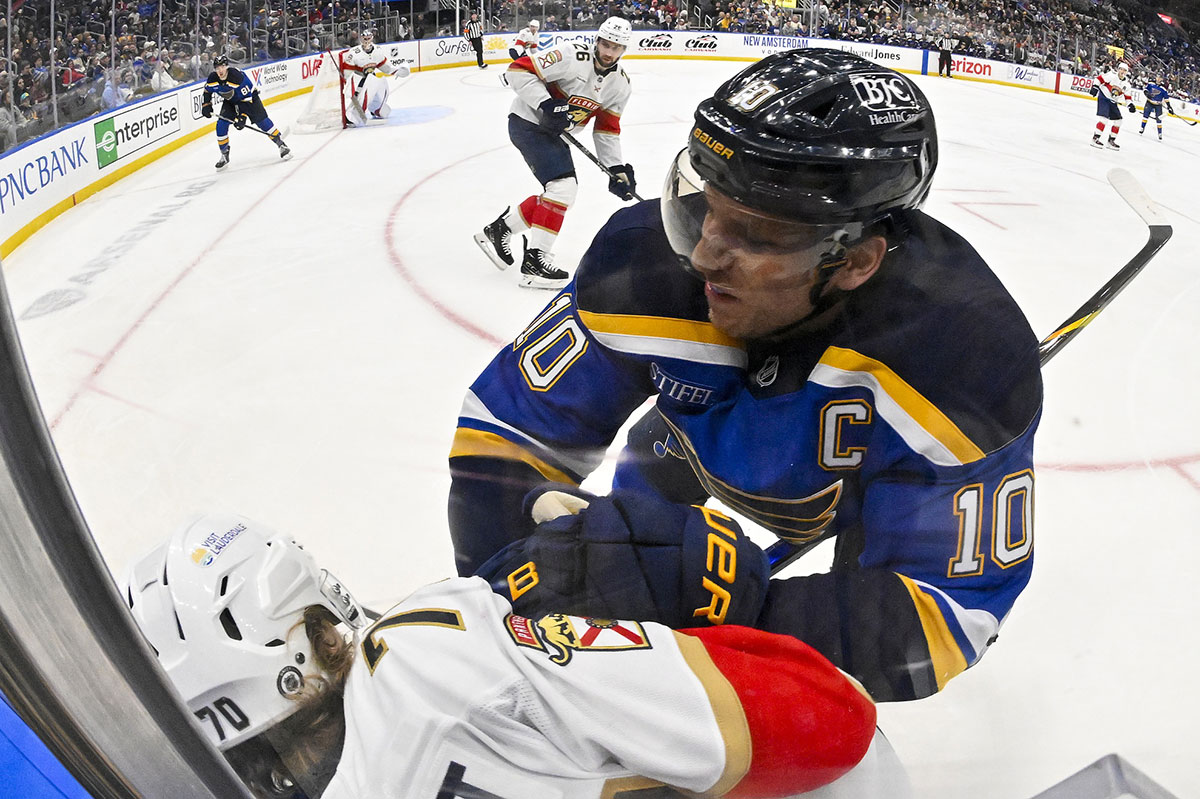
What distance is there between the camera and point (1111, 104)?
0.61m

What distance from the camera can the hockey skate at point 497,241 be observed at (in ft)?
2.81

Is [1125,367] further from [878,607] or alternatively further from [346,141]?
[346,141]

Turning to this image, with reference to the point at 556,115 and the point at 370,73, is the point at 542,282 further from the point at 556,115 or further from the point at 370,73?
the point at 370,73

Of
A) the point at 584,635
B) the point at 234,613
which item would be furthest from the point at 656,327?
the point at 234,613

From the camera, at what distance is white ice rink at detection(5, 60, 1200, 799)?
0.54 meters

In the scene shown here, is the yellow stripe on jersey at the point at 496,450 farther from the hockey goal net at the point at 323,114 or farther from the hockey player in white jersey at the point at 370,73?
the hockey goal net at the point at 323,114

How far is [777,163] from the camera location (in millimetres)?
429

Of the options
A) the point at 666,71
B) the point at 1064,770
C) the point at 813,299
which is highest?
the point at 666,71

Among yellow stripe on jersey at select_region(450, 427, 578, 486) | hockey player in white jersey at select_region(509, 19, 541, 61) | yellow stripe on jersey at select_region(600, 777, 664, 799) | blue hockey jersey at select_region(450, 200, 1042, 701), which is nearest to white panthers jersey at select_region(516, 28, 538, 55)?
hockey player in white jersey at select_region(509, 19, 541, 61)

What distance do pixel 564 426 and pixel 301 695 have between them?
8.7 inches

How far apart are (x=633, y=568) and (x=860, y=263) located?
0.20 m

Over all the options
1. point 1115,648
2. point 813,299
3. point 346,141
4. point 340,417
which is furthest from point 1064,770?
point 346,141

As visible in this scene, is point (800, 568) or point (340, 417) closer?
point (800, 568)

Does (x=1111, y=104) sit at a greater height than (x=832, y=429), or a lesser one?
greater
